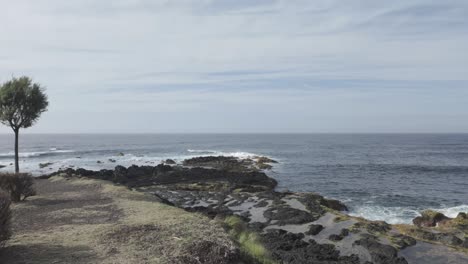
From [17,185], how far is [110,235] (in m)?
10.2

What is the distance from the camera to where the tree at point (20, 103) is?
29.4 meters

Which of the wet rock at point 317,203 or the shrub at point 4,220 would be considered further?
the wet rock at point 317,203

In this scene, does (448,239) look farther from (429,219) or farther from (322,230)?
(429,219)

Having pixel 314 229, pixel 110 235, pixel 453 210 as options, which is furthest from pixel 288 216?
pixel 453 210

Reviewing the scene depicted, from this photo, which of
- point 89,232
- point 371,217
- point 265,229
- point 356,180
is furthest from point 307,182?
point 89,232

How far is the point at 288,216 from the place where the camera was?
2191 cm

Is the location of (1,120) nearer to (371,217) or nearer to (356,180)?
(371,217)

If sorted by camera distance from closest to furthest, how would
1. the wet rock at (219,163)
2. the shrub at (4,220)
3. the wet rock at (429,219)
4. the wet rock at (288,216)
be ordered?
the shrub at (4,220)
the wet rock at (288,216)
the wet rock at (429,219)
the wet rock at (219,163)

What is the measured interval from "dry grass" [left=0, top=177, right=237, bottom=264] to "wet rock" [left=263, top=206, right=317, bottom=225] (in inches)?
283

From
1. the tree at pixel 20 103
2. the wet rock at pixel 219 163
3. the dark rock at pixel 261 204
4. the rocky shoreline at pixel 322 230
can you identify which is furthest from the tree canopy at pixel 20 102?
the wet rock at pixel 219 163

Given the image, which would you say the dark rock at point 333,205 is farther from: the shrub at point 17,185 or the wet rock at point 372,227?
the shrub at point 17,185

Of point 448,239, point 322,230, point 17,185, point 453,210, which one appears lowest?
point 453,210

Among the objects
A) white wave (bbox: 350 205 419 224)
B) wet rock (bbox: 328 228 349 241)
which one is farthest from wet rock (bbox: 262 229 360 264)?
white wave (bbox: 350 205 419 224)

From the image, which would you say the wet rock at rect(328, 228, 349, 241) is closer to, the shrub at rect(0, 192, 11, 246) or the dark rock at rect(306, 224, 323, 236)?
the dark rock at rect(306, 224, 323, 236)
